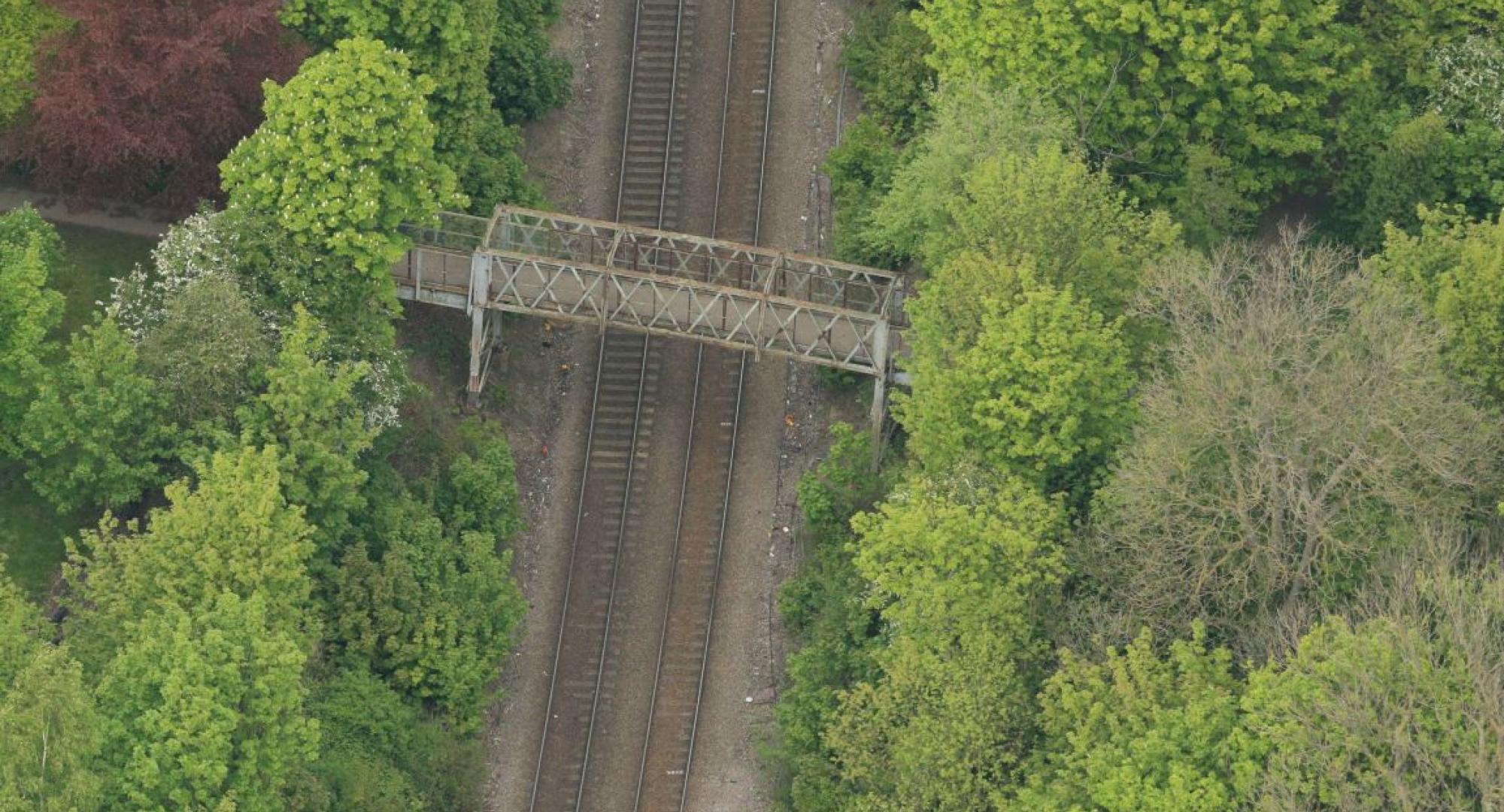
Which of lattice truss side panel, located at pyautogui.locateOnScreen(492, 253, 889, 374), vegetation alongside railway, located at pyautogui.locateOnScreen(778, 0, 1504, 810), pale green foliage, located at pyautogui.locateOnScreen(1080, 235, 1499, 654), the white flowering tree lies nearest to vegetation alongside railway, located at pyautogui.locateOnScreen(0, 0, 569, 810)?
lattice truss side panel, located at pyautogui.locateOnScreen(492, 253, 889, 374)

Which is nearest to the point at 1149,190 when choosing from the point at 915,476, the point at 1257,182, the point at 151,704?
the point at 1257,182

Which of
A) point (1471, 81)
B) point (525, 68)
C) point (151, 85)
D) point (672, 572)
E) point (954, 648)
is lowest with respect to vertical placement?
point (954, 648)

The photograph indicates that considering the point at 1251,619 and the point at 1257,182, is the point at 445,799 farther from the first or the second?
the point at 1257,182

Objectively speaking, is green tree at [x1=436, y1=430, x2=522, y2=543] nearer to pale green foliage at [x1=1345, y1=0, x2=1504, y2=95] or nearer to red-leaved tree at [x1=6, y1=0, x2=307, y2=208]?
red-leaved tree at [x1=6, y1=0, x2=307, y2=208]

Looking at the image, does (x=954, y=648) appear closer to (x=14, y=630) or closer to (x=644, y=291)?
(x=644, y=291)

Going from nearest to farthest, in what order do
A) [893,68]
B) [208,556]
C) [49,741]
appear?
1. [49,741]
2. [208,556]
3. [893,68]

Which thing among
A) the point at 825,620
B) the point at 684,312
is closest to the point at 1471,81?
the point at 684,312
